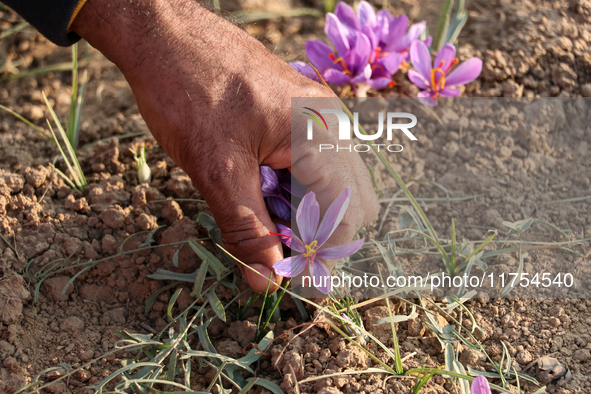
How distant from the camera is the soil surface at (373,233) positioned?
1.20 meters

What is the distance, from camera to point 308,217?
1.19m

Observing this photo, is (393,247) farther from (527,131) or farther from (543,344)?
(527,131)

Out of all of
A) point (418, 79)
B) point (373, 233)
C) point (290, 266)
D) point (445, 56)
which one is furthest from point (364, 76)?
point (290, 266)

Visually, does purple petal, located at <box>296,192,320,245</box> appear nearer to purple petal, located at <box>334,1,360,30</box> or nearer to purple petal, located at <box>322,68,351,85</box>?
purple petal, located at <box>322,68,351,85</box>

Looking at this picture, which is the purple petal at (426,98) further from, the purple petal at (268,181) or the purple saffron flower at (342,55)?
the purple petal at (268,181)

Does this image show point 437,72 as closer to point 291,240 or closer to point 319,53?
point 319,53

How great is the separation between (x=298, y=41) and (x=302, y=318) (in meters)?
1.45

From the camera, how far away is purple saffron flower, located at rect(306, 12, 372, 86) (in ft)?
5.53

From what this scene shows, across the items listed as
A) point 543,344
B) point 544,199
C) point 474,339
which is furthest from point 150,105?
point 544,199

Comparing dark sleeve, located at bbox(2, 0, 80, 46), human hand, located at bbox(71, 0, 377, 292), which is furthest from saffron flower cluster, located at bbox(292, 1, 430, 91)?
dark sleeve, located at bbox(2, 0, 80, 46)

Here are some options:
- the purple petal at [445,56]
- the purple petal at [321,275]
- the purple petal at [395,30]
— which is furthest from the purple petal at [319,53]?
the purple petal at [321,275]

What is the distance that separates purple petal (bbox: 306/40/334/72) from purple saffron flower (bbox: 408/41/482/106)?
28 cm

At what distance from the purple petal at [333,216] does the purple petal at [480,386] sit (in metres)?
0.42

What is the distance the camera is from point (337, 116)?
1.35 m
